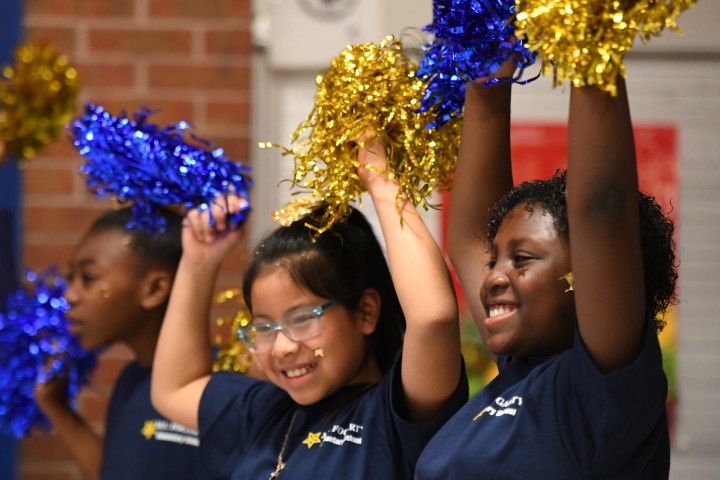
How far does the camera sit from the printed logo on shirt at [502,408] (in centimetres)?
150

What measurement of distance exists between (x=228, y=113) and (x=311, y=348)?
1.86 metres

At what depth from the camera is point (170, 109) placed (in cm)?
365

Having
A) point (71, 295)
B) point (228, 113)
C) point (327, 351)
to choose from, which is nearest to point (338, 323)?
point (327, 351)

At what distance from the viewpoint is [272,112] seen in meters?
3.76

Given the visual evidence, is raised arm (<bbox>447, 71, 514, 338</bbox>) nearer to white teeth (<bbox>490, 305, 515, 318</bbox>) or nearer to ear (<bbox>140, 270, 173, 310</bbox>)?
white teeth (<bbox>490, 305, 515, 318</bbox>)

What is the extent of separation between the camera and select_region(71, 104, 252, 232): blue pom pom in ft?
7.36

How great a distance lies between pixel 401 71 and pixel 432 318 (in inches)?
16.4

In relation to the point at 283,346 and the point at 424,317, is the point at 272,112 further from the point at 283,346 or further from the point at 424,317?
the point at 424,317

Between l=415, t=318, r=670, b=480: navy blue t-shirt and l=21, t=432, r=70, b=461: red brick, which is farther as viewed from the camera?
l=21, t=432, r=70, b=461: red brick

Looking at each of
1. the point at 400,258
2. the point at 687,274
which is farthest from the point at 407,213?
the point at 687,274

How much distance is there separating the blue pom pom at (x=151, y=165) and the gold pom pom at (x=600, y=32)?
3.41 ft

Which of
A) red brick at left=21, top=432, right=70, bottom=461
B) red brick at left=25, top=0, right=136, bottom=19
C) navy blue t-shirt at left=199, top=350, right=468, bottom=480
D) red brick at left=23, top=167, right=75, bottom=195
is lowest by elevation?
red brick at left=21, top=432, right=70, bottom=461

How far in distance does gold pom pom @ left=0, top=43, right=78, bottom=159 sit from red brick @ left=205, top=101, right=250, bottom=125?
0.44 metres

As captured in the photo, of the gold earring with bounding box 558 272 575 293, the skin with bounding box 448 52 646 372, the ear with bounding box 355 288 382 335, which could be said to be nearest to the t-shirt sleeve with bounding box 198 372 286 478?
the ear with bounding box 355 288 382 335
